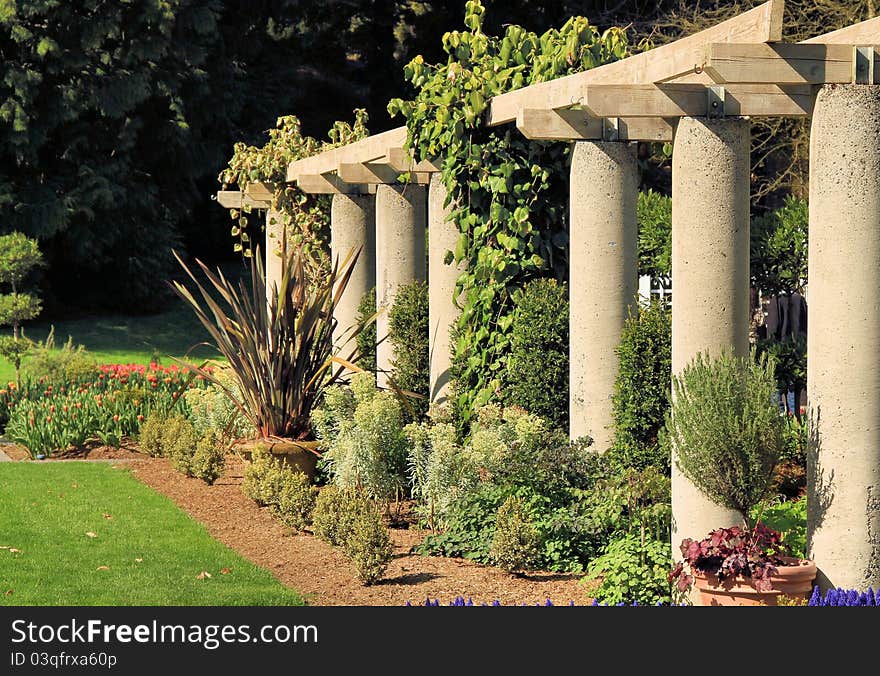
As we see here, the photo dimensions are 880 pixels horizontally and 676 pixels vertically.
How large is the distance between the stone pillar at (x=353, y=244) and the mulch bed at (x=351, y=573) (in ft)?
9.27

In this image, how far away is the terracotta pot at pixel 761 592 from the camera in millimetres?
5219

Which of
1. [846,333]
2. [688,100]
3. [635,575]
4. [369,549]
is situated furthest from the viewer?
[369,549]

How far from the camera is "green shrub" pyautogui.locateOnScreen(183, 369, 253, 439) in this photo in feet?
33.7

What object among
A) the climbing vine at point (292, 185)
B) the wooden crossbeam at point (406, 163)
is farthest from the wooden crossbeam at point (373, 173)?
the climbing vine at point (292, 185)

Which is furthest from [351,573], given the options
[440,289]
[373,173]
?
[373,173]

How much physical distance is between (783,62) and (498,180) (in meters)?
3.39

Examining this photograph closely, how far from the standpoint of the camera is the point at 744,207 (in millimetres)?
5793

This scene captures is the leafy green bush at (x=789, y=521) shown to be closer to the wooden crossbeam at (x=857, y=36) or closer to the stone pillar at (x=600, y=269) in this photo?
the stone pillar at (x=600, y=269)

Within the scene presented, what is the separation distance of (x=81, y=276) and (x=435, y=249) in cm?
1717

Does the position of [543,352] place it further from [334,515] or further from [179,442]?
[179,442]

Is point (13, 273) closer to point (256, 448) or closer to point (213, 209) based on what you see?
point (256, 448)

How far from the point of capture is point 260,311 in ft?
30.6

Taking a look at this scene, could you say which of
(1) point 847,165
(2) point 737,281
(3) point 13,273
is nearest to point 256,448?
(2) point 737,281

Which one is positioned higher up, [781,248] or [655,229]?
[655,229]
